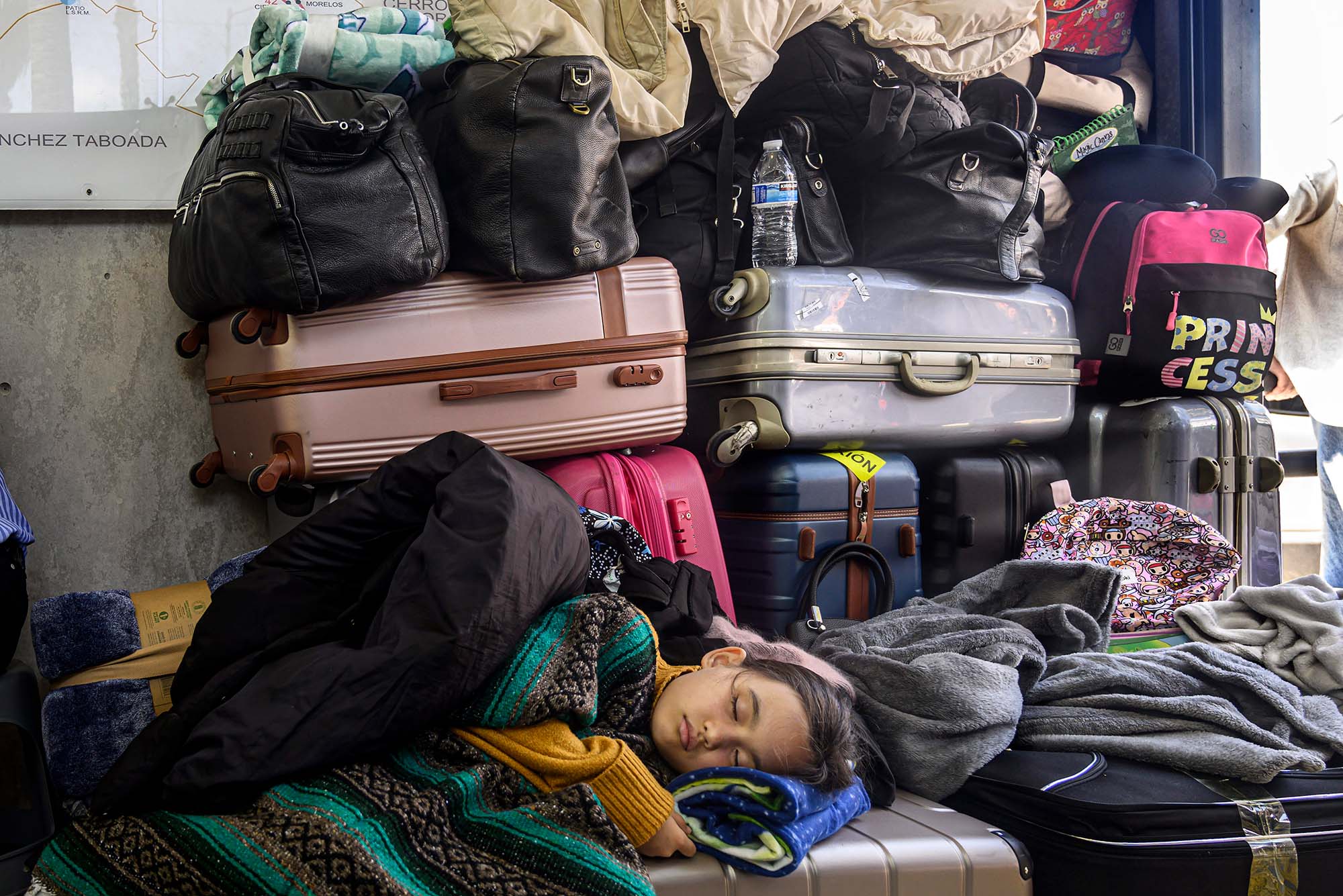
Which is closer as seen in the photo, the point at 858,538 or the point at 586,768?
the point at 586,768

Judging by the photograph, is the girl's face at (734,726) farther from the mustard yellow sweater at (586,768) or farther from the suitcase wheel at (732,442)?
the suitcase wheel at (732,442)

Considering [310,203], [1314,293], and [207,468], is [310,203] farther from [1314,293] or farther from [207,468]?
[1314,293]

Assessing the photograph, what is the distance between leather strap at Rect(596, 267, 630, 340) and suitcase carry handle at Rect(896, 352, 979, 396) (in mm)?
753

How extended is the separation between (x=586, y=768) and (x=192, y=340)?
147 cm

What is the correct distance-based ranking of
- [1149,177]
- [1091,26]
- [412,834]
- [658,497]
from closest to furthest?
[412,834], [658,497], [1149,177], [1091,26]

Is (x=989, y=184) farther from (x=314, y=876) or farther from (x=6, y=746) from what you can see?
(x=6, y=746)

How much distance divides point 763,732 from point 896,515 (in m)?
1.10

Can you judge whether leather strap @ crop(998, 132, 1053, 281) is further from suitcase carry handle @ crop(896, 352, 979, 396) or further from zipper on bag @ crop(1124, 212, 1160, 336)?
zipper on bag @ crop(1124, 212, 1160, 336)

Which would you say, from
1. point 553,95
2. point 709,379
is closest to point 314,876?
point 553,95

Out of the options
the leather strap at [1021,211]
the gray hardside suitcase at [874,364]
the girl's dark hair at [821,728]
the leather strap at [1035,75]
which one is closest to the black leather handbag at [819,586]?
the gray hardside suitcase at [874,364]

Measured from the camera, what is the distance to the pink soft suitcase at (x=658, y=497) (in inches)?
79.0

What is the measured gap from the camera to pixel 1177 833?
4.57ft

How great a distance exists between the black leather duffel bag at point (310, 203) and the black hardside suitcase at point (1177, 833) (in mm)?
1431

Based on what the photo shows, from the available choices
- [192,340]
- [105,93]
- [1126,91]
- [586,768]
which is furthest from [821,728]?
[1126,91]
